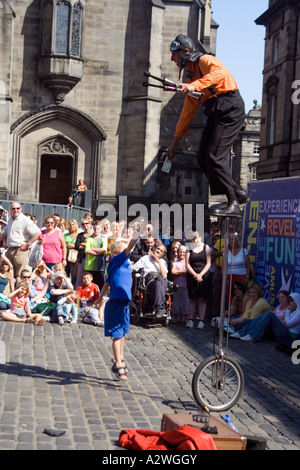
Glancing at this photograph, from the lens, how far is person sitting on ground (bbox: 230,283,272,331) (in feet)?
42.4

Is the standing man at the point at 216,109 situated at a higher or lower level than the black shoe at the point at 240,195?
higher

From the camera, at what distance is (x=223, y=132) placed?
675 cm

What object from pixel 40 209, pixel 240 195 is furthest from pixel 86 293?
pixel 240 195

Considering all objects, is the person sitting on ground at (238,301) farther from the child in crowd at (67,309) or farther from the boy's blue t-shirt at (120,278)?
the boy's blue t-shirt at (120,278)

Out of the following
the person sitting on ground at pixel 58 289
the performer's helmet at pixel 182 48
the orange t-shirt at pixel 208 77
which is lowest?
the person sitting on ground at pixel 58 289

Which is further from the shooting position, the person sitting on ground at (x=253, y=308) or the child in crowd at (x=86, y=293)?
the child in crowd at (x=86, y=293)

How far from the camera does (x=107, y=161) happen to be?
28.5 metres

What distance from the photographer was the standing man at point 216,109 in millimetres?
6656

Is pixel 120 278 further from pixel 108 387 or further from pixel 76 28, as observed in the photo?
pixel 76 28

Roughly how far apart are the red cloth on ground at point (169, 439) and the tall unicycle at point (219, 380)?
1473mm

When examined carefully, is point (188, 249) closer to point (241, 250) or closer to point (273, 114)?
point (241, 250)

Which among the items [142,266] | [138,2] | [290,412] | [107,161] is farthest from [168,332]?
[138,2]

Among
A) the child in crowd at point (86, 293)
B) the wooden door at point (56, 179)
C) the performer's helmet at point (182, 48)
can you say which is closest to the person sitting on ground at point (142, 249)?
the child in crowd at point (86, 293)

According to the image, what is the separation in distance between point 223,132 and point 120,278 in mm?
2819
